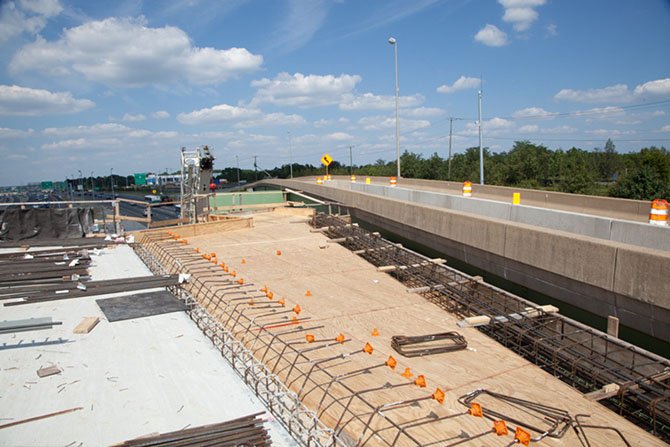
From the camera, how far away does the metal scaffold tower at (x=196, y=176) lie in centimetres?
2175

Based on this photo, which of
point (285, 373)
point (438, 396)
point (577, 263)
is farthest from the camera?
point (577, 263)

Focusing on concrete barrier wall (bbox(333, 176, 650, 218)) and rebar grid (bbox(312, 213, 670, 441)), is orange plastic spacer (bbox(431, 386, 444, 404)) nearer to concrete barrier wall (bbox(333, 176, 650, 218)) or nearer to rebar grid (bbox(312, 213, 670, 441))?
rebar grid (bbox(312, 213, 670, 441))

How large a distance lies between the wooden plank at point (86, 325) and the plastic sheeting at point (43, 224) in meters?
10.2

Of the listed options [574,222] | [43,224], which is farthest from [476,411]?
[43,224]

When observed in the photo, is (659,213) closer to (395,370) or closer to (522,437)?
(395,370)

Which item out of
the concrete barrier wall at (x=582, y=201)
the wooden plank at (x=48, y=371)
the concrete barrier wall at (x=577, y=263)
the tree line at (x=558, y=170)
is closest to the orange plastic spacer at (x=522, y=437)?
the concrete barrier wall at (x=577, y=263)

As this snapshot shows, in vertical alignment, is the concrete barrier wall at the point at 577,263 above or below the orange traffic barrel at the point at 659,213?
below

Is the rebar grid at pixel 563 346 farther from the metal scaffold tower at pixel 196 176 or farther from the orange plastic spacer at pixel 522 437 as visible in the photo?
the metal scaffold tower at pixel 196 176

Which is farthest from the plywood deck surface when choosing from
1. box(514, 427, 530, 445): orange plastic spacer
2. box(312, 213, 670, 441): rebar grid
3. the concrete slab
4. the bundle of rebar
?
the concrete slab

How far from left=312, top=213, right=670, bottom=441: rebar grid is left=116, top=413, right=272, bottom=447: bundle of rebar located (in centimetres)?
445

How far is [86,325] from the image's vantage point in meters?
7.79

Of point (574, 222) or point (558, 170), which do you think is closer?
point (574, 222)

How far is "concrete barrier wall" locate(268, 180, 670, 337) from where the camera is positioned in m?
6.89

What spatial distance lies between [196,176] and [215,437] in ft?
61.9
